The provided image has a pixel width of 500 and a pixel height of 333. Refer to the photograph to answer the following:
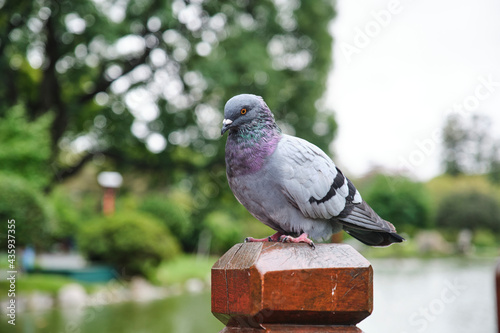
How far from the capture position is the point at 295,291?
4.02 ft

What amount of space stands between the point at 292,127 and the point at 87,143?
19.5ft

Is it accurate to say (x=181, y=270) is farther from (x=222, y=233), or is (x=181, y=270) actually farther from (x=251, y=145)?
(x=251, y=145)

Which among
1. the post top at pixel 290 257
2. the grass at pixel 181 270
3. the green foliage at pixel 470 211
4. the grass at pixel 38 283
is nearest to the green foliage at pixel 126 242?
the grass at pixel 181 270

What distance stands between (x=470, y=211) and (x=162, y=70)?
1197 cm

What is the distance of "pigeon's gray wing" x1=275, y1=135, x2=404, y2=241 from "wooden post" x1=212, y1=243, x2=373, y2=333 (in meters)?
0.46

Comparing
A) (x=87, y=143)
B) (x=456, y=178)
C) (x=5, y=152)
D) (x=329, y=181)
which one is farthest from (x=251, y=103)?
(x=456, y=178)

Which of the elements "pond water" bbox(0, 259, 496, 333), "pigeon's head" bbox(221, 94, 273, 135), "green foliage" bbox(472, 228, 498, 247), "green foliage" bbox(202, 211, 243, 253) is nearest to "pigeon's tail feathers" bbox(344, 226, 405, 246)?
"pigeon's head" bbox(221, 94, 273, 135)

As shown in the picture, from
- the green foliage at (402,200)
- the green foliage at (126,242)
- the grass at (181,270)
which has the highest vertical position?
the green foliage at (402,200)

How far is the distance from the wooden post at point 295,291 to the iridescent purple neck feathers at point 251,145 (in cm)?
52

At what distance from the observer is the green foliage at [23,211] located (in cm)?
942

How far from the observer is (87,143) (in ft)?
47.4

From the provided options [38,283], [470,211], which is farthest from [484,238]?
[38,283]

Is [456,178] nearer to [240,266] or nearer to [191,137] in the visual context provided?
[191,137]

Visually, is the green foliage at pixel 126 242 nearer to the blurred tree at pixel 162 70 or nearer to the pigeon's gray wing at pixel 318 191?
the blurred tree at pixel 162 70
